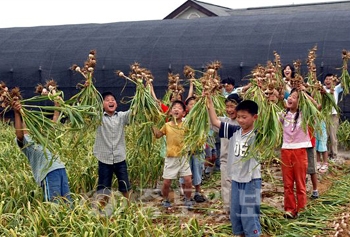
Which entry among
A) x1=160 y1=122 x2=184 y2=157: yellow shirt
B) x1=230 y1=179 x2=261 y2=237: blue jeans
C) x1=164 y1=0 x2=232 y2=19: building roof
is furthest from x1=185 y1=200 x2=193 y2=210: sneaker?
x1=164 y1=0 x2=232 y2=19: building roof

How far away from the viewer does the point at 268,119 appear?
181 inches

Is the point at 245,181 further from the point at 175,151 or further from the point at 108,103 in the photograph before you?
the point at 108,103

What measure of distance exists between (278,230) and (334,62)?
20.7 ft

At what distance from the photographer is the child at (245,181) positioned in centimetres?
446

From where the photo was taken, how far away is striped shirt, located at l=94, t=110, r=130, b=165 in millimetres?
5680

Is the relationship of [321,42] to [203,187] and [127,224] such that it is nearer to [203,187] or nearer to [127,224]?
[203,187]

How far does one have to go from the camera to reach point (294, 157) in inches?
215

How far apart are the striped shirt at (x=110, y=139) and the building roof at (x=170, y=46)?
5863 millimetres

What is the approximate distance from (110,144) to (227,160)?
4.20 feet

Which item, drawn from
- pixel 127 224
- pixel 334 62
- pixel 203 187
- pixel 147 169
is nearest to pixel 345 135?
pixel 334 62

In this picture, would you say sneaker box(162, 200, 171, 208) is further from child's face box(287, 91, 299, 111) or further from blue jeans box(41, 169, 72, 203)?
child's face box(287, 91, 299, 111)

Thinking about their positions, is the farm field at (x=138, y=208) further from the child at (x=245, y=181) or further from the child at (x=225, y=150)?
the child at (x=245, y=181)

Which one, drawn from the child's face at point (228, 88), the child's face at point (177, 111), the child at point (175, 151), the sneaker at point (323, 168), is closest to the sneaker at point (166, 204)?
the child at point (175, 151)

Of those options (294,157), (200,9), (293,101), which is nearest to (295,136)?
(294,157)
